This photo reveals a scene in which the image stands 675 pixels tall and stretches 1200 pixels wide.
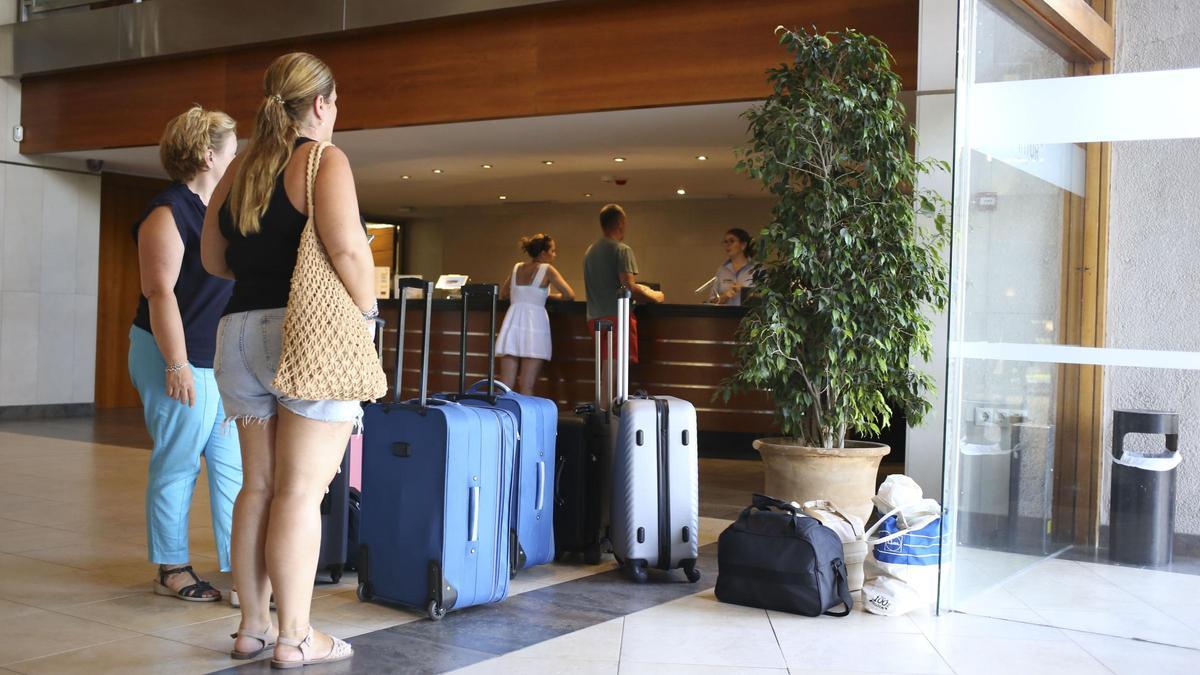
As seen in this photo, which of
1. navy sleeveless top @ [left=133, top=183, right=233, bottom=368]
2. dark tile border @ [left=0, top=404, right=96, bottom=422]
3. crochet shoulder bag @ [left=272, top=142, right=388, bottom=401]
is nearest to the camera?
crochet shoulder bag @ [left=272, top=142, right=388, bottom=401]

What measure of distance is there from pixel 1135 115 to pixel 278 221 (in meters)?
2.44

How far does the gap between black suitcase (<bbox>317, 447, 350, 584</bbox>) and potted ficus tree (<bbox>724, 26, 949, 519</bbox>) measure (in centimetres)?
168

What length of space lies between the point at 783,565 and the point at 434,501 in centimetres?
107

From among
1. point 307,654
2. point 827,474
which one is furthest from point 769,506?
point 307,654

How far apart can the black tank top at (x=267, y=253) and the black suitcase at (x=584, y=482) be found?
1.51 meters

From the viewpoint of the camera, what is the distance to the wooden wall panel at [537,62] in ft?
20.3

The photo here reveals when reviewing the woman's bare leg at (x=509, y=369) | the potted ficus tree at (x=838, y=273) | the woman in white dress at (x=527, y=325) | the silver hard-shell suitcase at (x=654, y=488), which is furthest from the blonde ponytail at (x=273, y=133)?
the woman's bare leg at (x=509, y=369)

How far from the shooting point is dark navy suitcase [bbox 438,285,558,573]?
3.52 m

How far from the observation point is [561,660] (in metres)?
2.78

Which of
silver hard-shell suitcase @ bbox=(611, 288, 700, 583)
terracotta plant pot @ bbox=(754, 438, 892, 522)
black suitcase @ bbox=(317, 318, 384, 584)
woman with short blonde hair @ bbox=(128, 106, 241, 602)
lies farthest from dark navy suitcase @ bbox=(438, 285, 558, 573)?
terracotta plant pot @ bbox=(754, 438, 892, 522)

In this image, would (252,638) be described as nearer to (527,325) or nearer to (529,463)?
(529,463)

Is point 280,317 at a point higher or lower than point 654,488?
higher

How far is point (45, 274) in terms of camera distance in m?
9.84

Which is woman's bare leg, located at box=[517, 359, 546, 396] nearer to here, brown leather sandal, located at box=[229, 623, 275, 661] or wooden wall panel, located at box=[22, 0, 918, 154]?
wooden wall panel, located at box=[22, 0, 918, 154]
